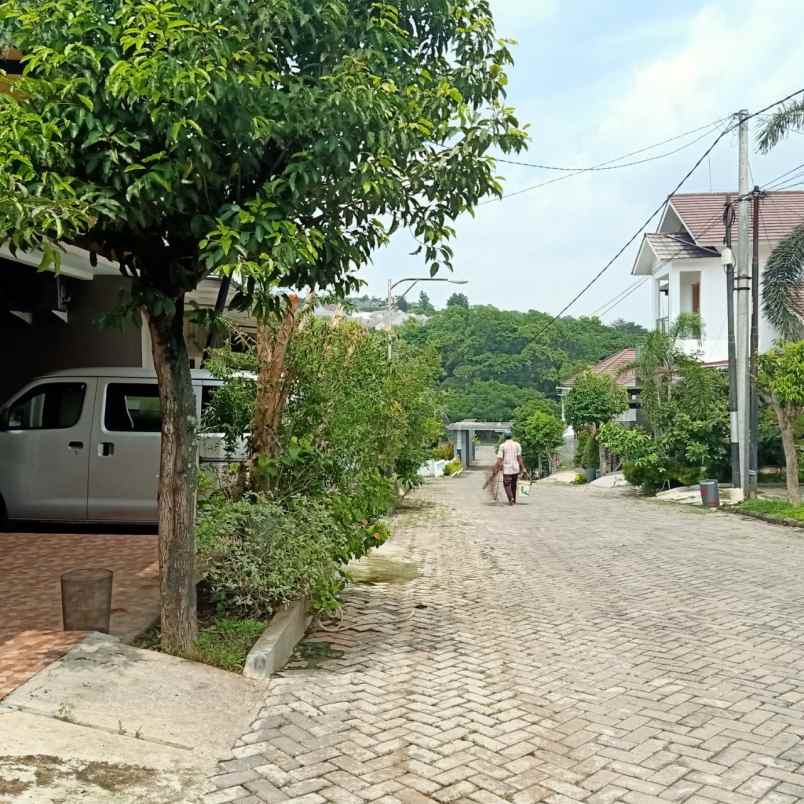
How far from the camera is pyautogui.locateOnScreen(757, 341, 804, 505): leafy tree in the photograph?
18.3 meters

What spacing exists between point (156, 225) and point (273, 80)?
1104 millimetres

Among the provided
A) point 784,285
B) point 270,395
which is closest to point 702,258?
point 784,285

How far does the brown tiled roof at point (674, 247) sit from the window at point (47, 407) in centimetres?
2566

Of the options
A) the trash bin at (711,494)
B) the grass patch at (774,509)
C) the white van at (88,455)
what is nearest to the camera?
the white van at (88,455)

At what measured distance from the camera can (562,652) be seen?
22.2 feet

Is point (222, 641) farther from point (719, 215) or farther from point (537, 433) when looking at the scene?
point (537, 433)

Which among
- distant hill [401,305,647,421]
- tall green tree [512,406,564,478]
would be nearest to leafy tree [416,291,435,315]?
distant hill [401,305,647,421]

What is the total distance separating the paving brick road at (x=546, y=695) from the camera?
4.31 m

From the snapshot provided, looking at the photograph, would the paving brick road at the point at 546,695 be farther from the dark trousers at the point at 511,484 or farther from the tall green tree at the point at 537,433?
the tall green tree at the point at 537,433

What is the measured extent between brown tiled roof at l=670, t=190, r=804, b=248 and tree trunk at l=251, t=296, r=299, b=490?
27.5 meters

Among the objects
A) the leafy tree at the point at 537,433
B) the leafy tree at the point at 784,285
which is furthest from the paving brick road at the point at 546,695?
the leafy tree at the point at 537,433

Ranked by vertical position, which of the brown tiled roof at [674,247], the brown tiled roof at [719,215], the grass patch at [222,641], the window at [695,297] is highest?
the brown tiled roof at [719,215]

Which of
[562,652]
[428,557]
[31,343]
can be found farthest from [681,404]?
[562,652]

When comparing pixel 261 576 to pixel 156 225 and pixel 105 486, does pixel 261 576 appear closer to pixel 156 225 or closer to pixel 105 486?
pixel 156 225
